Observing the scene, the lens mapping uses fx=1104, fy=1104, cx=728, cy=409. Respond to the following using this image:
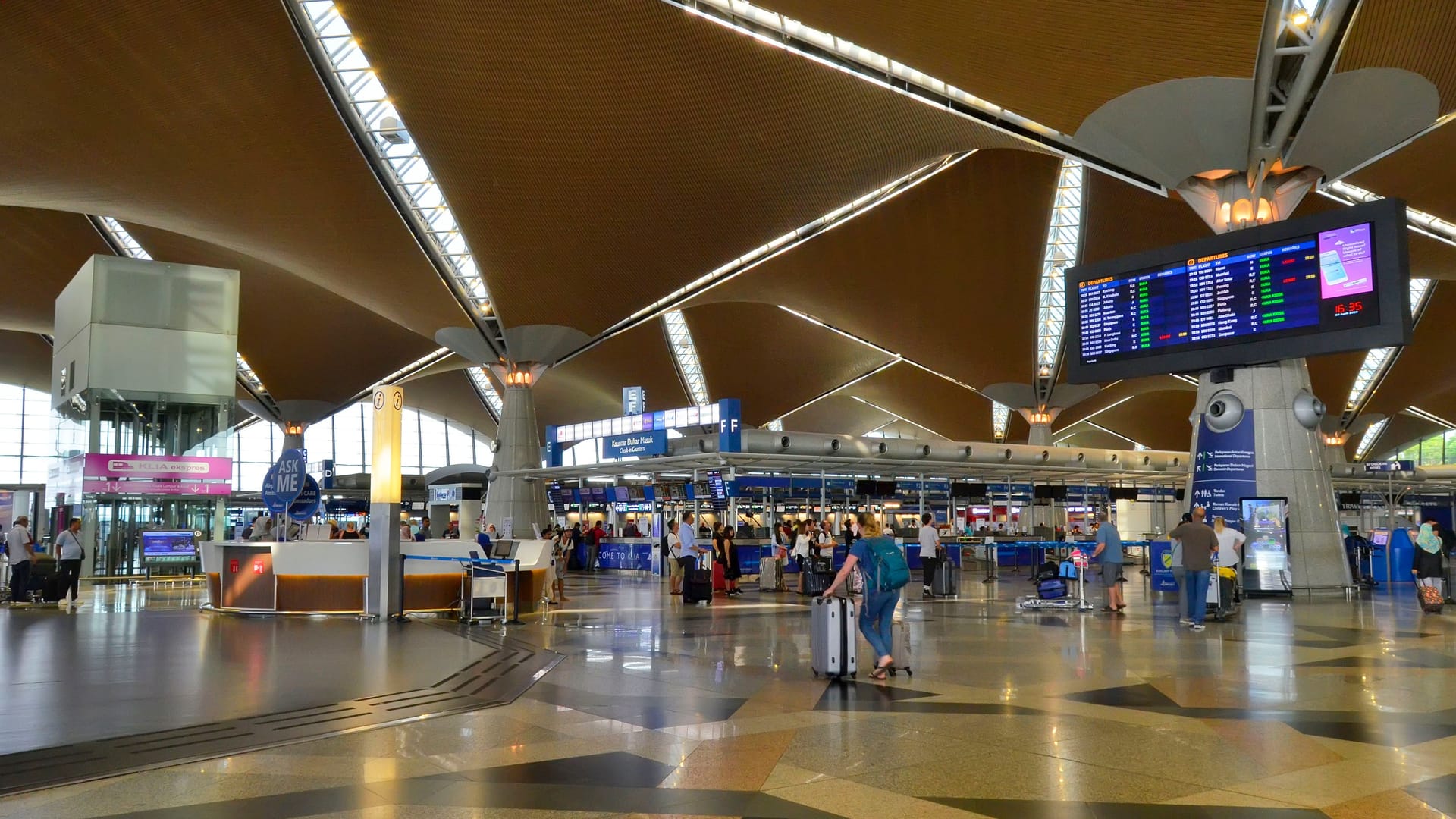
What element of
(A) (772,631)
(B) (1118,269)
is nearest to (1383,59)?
(B) (1118,269)

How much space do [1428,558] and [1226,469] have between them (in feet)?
12.1

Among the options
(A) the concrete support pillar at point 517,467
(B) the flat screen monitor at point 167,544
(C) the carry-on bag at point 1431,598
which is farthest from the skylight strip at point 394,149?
(C) the carry-on bag at point 1431,598

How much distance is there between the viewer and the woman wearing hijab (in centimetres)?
1518

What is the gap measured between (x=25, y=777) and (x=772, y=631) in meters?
8.92

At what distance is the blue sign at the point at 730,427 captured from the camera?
21.6m

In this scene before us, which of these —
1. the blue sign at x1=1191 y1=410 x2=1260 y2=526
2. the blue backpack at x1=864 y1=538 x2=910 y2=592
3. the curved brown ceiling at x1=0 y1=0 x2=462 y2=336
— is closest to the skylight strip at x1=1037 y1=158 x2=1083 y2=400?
the blue sign at x1=1191 y1=410 x2=1260 y2=526

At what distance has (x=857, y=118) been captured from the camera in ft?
77.3

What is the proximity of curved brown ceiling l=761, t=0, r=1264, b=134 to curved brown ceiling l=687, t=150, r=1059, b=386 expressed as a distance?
51.6 ft

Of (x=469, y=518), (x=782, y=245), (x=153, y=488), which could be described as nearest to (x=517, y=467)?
(x=469, y=518)

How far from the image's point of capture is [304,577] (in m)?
16.2

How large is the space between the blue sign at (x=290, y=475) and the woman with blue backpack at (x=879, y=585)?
8.91 metres

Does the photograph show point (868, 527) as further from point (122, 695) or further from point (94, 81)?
point (94, 81)

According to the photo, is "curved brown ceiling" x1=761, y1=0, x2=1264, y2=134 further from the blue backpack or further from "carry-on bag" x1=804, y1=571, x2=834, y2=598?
the blue backpack

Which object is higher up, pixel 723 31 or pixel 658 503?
pixel 723 31
